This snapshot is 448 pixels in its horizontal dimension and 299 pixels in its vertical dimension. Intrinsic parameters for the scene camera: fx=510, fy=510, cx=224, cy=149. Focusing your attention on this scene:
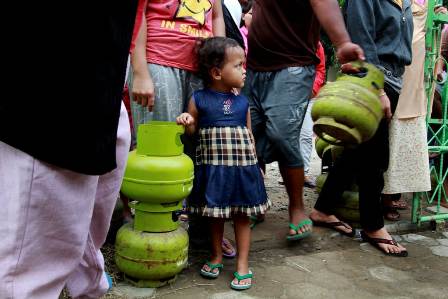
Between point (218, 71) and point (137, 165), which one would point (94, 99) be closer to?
point (137, 165)

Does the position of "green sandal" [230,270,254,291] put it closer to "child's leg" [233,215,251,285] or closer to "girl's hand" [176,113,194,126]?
"child's leg" [233,215,251,285]

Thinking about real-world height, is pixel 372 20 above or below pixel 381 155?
above

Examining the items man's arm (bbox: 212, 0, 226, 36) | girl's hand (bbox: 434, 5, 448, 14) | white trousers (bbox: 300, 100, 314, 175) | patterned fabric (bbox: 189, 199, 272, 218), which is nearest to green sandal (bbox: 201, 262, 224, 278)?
patterned fabric (bbox: 189, 199, 272, 218)

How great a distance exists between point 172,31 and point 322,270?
162cm

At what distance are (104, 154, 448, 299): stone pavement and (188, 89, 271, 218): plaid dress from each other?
407mm

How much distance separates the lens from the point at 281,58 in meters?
3.13

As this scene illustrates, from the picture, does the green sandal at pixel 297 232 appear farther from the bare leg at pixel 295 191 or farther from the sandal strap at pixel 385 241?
the sandal strap at pixel 385 241

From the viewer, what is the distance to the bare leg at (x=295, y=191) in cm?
318

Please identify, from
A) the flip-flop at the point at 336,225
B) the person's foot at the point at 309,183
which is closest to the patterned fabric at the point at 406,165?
the flip-flop at the point at 336,225

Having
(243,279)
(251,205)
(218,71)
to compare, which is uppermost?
(218,71)

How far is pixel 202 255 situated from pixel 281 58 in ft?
4.25

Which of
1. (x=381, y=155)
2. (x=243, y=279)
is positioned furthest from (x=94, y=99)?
(x=381, y=155)

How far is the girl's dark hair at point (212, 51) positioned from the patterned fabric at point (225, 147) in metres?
0.34

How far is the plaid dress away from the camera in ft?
8.85
